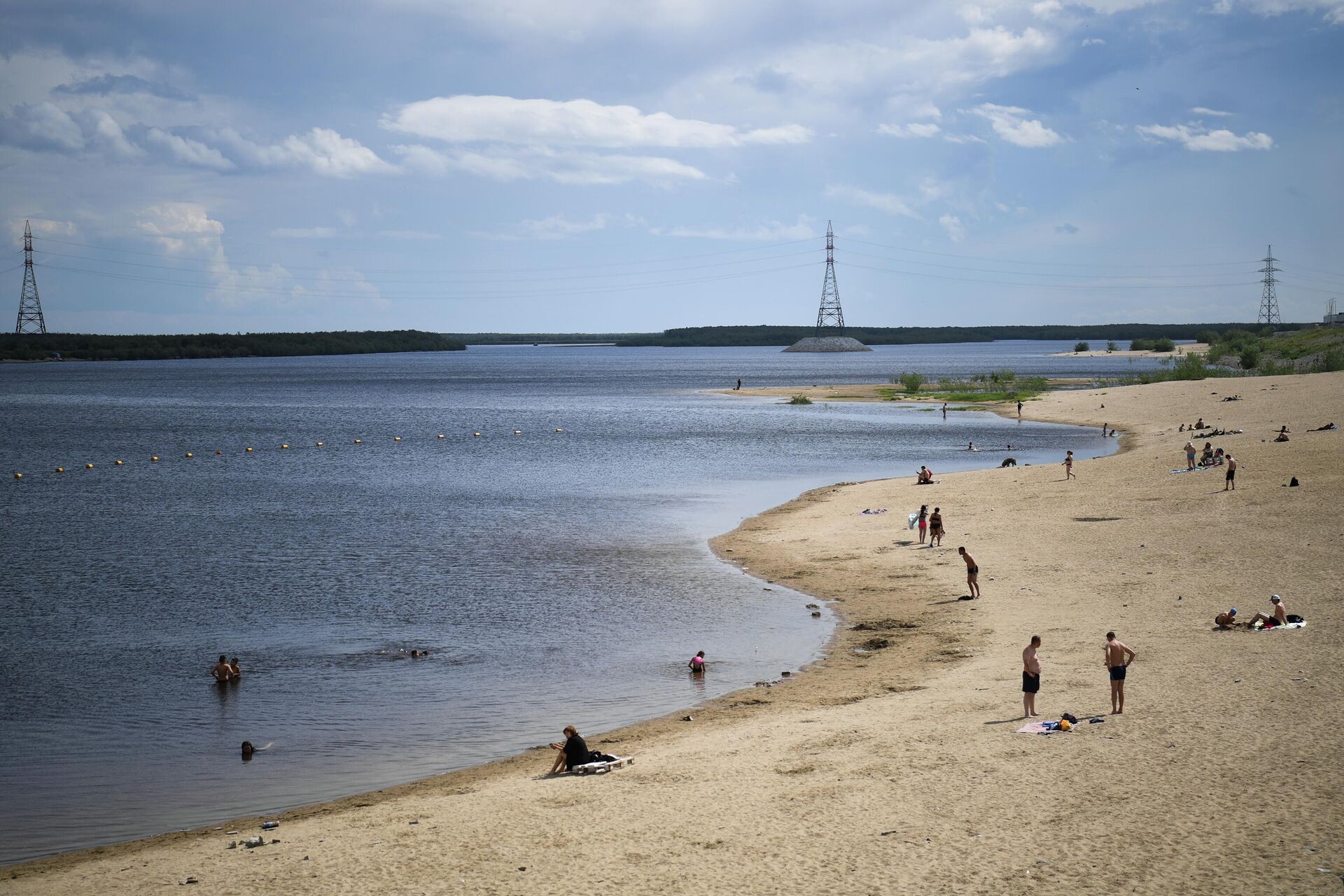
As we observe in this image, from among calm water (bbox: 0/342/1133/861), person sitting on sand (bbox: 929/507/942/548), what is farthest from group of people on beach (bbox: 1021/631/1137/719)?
person sitting on sand (bbox: 929/507/942/548)

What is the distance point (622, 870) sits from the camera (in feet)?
46.8

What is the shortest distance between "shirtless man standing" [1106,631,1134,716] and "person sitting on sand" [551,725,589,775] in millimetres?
9399

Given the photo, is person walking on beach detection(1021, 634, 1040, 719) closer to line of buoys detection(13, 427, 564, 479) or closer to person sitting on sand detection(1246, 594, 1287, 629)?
person sitting on sand detection(1246, 594, 1287, 629)

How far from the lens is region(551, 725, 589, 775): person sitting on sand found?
18453 millimetres

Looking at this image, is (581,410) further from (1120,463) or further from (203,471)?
A: (1120,463)

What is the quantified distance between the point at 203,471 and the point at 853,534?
158 feet

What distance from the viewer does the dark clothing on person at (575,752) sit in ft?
60.6

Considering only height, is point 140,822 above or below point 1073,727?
below

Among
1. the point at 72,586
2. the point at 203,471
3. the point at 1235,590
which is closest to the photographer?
the point at 1235,590

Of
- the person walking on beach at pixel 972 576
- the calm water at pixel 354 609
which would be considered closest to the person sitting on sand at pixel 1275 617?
the person walking on beach at pixel 972 576

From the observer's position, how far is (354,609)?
32.0 metres

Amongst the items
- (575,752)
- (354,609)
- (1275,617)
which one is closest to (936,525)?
(1275,617)

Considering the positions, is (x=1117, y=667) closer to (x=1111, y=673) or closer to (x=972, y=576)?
(x=1111, y=673)

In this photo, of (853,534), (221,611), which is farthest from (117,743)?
(853,534)
